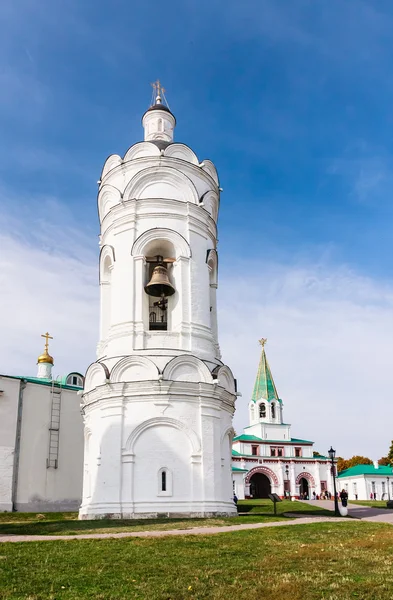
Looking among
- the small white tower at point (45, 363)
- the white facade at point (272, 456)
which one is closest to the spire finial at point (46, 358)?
the small white tower at point (45, 363)

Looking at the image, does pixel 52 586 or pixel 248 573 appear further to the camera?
pixel 248 573

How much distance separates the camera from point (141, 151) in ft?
67.8

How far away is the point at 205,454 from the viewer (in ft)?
56.0

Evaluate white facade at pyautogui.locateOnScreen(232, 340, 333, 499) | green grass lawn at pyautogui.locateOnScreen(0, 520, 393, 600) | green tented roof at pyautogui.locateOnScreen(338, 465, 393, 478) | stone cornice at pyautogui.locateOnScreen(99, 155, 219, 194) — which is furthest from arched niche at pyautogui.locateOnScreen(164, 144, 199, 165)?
green tented roof at pyautogui.locateOnScreen(338, 465, 393, 478)

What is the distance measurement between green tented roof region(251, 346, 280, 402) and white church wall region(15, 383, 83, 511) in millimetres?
38335

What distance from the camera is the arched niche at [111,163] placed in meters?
20.9

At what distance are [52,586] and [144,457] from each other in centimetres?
1072

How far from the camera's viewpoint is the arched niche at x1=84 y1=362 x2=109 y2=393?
17734mm

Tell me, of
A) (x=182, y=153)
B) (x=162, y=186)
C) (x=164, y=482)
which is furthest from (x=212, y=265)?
(x=164, y=482)

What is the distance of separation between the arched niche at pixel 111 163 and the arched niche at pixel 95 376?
7332 mm

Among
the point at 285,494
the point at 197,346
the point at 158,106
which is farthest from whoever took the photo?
the point at 285,494

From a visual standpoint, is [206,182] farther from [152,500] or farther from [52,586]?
[52,586]

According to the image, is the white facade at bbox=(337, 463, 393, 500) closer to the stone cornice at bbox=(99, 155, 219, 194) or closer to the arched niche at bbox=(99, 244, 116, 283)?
the arched niche at bbox=(99, 244, 116, 283)

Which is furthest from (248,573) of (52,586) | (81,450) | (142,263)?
(81,450)
